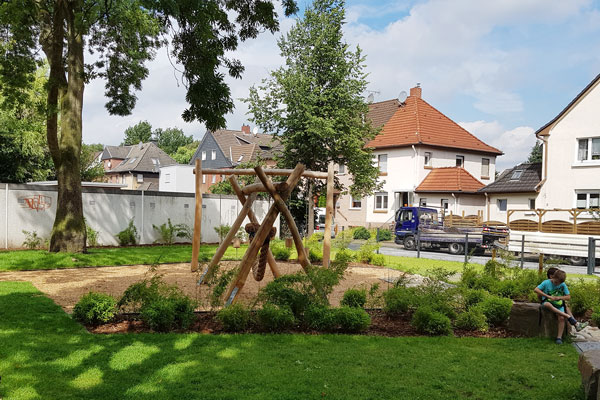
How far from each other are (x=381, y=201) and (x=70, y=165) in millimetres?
25729

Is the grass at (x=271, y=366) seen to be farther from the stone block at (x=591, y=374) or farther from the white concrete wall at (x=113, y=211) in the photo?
the white concrete wall at (x=113, y=211)

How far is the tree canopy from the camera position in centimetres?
2517

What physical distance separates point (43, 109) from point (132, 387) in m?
12.7

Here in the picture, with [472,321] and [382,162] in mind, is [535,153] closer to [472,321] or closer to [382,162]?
[382,162]

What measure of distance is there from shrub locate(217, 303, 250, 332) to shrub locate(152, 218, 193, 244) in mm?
15545

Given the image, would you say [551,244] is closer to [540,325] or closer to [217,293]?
[540,325]

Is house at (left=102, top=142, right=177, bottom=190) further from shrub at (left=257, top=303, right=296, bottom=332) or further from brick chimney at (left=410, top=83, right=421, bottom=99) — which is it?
shrub at (left=257, top=303, right=296, bottom=332)

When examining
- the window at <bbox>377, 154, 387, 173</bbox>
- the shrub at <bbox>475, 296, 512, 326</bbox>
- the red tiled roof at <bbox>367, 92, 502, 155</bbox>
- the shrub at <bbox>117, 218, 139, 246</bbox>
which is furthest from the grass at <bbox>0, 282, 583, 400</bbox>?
the window at <bbox>377, 154, 387, 173</bbox>

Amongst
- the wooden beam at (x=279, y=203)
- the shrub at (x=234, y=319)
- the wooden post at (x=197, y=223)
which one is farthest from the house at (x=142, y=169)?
the shrub at (x=234, y=319)

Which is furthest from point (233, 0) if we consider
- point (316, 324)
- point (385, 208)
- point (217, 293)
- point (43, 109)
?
point (385, 208)

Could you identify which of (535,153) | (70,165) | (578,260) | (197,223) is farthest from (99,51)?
(535,153)

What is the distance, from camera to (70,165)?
657 inches

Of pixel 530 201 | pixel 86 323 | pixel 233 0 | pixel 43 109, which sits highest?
pixel 233 0

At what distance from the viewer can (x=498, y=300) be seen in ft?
28.0
